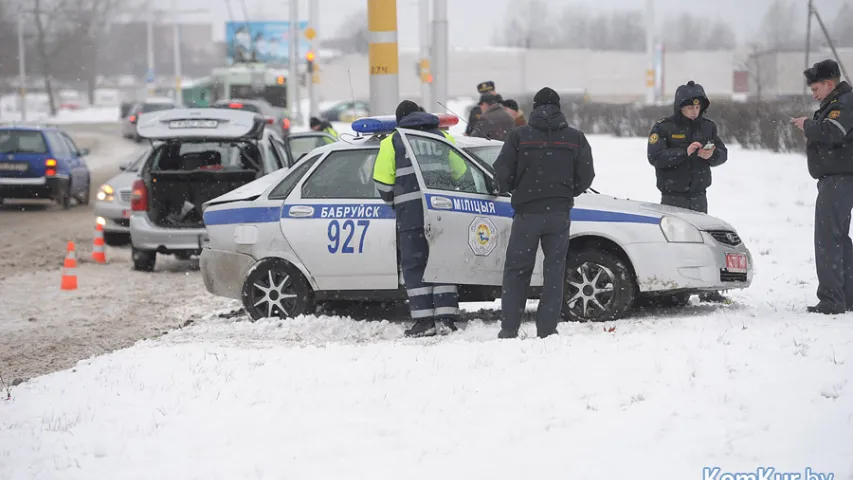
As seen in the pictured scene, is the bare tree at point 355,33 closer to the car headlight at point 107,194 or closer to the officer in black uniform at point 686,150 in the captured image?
the car headlight at point 107,194

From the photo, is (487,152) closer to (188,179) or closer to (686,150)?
(686,150)

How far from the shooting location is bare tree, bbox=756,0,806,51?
121 feet

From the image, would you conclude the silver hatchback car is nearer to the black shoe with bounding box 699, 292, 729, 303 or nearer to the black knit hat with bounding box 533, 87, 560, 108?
the black shoe with bounding box 699, 292, 729, 303

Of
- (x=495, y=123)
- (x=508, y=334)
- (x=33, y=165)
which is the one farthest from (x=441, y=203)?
(x=33, y=165)

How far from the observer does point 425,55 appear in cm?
3544

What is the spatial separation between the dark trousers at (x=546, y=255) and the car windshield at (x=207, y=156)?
6078 millimetres

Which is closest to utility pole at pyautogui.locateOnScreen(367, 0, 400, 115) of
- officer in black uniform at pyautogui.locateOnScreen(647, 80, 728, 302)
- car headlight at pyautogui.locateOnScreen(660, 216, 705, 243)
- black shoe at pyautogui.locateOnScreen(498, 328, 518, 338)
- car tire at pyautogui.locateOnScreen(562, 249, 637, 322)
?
officer in black uniform at pyautogui.locateOnScreen(647, 80, 728, 302)

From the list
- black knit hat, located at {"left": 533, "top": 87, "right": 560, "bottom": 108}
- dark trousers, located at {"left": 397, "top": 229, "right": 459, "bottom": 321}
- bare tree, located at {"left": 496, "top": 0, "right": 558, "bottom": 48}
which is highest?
bare tree, located at {"left": 496, "top": 0, "right": 558, "bottom": 48}

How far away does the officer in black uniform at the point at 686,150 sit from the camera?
30.9 feet

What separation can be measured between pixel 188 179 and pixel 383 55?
2.70m

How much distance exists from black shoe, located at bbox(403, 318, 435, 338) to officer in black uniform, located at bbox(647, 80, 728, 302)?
91.5 inches

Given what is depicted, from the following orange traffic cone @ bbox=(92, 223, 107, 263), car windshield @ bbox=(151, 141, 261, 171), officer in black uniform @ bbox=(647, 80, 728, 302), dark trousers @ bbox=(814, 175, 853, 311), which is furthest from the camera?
orange traffic cone @ bbox=(92, 223, 107, 263)

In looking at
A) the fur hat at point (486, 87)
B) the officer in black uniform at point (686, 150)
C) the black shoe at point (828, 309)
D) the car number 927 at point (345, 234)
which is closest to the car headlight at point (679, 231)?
the officer in black uniform at point (686, 150)

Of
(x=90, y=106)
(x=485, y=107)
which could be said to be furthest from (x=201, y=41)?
(x=485, y=107)
